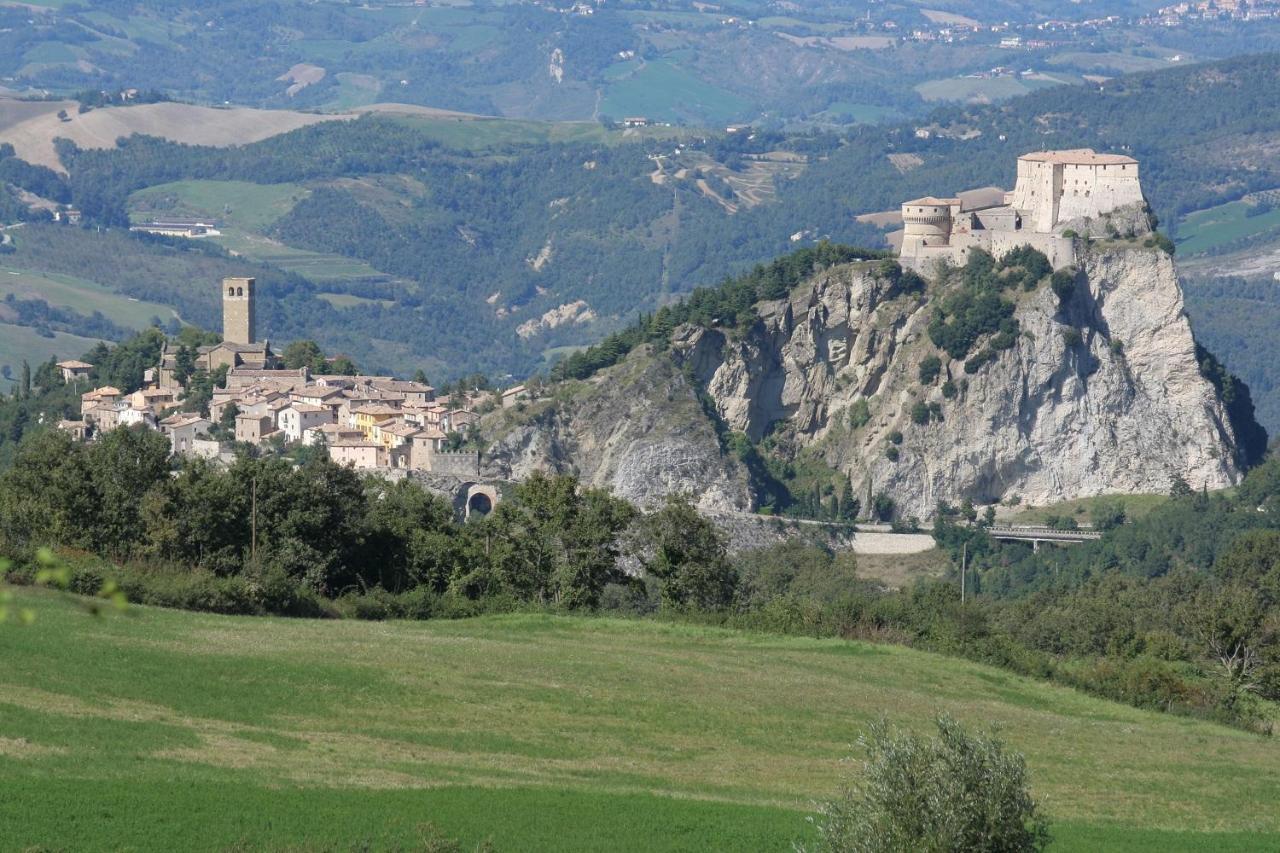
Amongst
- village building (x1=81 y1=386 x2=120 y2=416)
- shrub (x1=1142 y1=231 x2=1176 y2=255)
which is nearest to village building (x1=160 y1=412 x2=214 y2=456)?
village building (x1=81 y1=386 x2=120 y2=416)

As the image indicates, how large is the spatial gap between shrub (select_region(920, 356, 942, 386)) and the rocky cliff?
8.5 inches

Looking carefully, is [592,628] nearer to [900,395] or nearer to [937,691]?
[937,691]

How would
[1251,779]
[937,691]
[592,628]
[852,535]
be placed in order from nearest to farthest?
[1251,779]
[937,691]
[592,628]
[852,535]

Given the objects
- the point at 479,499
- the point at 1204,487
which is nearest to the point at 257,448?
the point at 479,499

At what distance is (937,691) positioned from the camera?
4069cm

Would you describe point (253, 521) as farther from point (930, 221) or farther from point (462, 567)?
point (930, 221)

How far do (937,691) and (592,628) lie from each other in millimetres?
6798

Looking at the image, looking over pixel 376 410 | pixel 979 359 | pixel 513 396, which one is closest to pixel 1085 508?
pixel 979 359

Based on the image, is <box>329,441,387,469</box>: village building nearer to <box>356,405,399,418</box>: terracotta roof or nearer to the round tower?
<box>356,405,399,418</box>: terracotta roof

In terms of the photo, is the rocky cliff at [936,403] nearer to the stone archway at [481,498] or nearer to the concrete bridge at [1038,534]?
the concrete bridge at [1038,534]

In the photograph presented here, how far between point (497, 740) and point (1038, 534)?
2749 inches

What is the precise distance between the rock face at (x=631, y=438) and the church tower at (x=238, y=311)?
2672 cm

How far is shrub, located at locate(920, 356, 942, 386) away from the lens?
4146 inches

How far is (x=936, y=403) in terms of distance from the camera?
10550 cm
